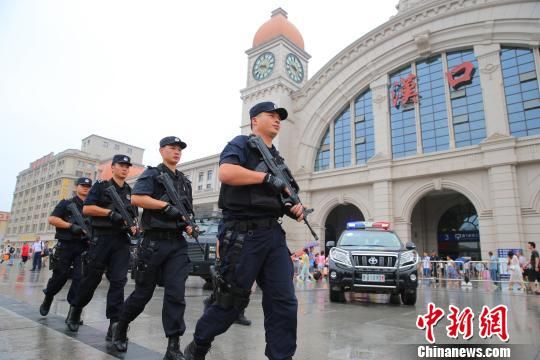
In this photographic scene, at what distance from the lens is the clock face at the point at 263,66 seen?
2831 centimetres

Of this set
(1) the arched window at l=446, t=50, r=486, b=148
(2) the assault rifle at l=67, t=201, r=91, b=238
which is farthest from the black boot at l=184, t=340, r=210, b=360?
(1) the arched window at l=446, t=50, r=486, b=148

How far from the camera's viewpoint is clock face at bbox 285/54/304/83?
1115 inches

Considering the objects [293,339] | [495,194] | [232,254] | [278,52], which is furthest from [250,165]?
[278,52]

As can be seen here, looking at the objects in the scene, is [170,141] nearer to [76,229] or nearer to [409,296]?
[76,229]

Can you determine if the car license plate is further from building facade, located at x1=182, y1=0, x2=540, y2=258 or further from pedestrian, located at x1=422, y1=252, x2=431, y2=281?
building facade, located at x1=182, y1=0, x2=540, y2=258

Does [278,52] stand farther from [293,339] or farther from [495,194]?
[293,339]

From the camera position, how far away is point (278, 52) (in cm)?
2781

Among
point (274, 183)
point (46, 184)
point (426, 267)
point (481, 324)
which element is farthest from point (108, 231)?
point (46, 184)

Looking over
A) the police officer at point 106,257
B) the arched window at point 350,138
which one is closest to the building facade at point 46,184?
the arched window at point 350,138

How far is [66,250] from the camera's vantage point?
5105 mm

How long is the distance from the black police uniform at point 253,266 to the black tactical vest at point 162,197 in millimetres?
949

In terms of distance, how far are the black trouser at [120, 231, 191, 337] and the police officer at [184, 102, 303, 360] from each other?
2.11 ft

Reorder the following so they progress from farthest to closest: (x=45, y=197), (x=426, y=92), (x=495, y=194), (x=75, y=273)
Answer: (x=45, y=197) < (x=426, y=92) < (x=495, y=194) < (x=75, y=273)

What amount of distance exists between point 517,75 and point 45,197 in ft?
302
